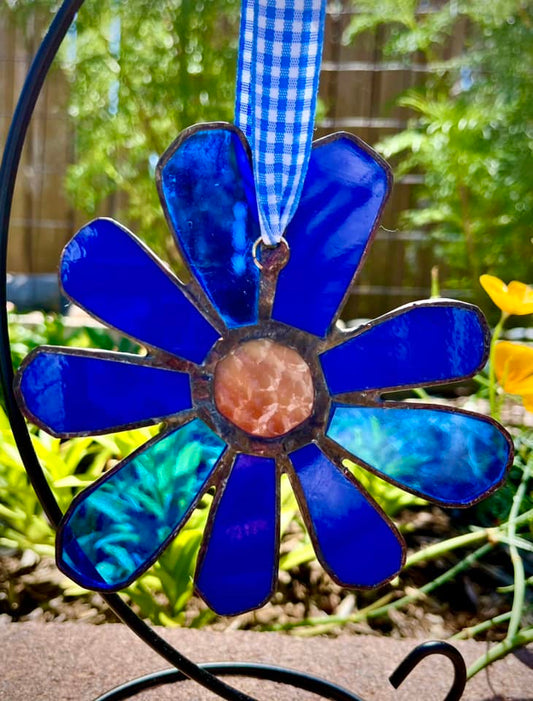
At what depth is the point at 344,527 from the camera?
29.0 inches

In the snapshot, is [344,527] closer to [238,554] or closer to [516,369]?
[238,554]

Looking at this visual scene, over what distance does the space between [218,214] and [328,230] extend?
101mm

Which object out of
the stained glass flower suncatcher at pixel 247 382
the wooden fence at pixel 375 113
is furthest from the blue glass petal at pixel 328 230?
the wooden fence at pixel 375 113

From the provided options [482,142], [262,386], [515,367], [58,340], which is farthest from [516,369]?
[482,142]

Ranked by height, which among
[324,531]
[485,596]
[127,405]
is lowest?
[485,596]

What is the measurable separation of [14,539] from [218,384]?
87cm

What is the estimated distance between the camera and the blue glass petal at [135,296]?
69cm

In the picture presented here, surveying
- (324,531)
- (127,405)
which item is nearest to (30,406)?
(127,405)

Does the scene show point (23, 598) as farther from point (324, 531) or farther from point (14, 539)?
point (324, 531)

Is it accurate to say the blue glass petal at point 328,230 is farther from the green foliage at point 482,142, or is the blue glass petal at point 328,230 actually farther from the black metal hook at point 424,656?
the green foliage at point 482,142

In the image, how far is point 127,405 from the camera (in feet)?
2.29

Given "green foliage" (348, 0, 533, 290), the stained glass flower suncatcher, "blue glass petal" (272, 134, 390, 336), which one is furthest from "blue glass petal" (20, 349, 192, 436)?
"green foliage" (348, 0, 533, 290)

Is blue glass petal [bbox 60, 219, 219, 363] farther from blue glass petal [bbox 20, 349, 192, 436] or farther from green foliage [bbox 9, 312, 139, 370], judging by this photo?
green foliage [bbox 9, 312, 139, 370]

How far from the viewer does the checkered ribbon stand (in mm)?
669
